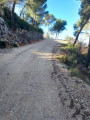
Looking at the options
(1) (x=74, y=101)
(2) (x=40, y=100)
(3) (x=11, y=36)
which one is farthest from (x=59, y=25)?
(2) (x=40, y=100)

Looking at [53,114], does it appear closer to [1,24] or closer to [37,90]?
[37,90]

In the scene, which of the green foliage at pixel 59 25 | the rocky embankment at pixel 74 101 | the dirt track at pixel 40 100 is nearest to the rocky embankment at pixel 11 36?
the dirt track at pixel 40 100

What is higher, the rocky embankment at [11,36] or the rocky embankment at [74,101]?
the rocky embankment at [11,36]

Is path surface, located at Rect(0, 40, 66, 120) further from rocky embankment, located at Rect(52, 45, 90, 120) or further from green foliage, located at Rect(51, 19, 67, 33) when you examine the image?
green foliage, located at Rect(51, 19, 67, 33)

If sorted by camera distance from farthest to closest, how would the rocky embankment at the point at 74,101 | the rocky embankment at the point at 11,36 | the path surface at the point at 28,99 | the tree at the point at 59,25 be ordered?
the tree at the point at 59,25
the rocky embankment at the point at 11,36
the rocky embankment at the point at 74,101
the path surface at the point at 28,99

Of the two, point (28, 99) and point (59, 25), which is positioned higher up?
point (59, 25)

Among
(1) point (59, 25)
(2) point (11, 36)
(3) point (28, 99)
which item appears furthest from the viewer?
(1) point (59, 25)

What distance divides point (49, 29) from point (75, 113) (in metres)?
45.2

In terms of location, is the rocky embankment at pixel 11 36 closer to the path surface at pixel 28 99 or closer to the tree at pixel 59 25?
the path surface at pixel 28 99

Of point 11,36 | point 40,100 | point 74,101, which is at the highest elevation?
point 11,36

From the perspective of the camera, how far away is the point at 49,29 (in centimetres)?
4397

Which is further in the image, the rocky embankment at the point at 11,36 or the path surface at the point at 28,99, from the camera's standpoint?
the rocky embankment at the point at 11,36

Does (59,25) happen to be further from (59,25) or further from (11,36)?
(11,36)

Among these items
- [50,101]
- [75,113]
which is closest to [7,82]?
[50,101]
